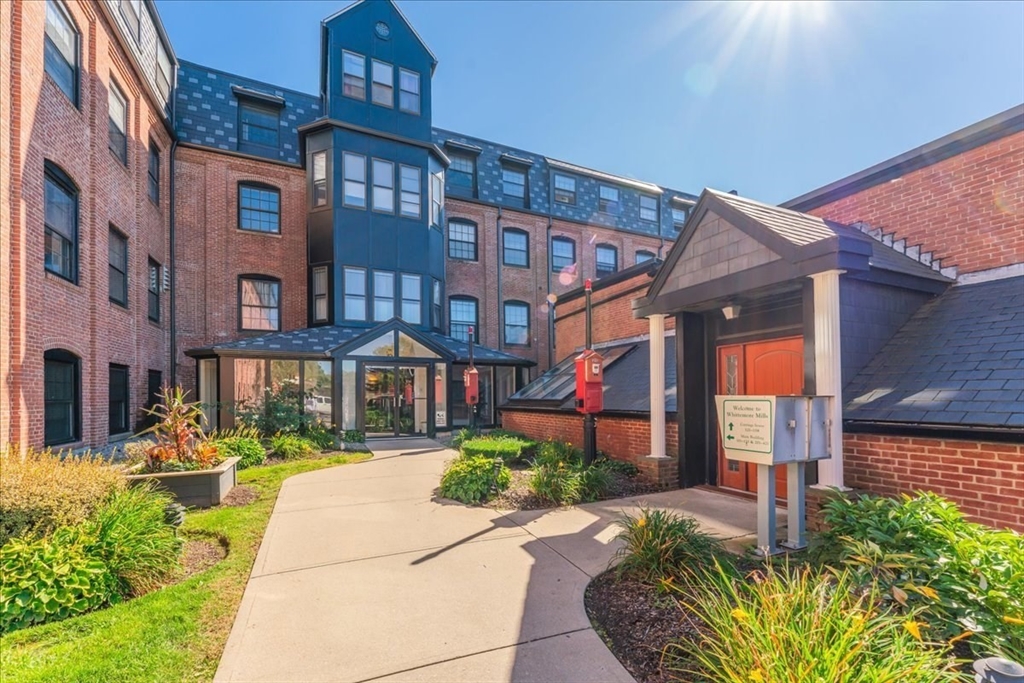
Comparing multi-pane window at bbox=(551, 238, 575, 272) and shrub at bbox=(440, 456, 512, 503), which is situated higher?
multi-pane window at bbox=(551, 238, 575, 272)

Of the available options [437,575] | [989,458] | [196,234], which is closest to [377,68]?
[196,234]

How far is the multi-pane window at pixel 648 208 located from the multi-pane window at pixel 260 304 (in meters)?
17.6

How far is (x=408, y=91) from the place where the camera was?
17.5m

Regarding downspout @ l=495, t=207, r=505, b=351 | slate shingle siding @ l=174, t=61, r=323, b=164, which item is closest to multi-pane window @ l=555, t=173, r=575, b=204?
downspout @ l=495, t=207, r=505, b=351

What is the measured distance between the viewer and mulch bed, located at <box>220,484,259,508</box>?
712cm

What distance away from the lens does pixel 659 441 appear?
7465 mm

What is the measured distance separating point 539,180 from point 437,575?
20583 millimetres

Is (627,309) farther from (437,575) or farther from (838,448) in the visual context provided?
(437,575)

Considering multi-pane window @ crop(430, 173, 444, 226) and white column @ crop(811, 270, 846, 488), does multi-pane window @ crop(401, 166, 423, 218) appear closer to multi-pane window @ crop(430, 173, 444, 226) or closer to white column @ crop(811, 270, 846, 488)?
multi-pane window @ crop(430, 173, 444, 226)

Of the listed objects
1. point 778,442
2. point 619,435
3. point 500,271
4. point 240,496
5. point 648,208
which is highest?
point 648,208

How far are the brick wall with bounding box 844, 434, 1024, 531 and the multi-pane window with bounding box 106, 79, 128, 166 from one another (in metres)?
15.8

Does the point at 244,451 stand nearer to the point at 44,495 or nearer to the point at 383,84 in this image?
the point at 44,495

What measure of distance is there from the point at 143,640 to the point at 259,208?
53.7ft

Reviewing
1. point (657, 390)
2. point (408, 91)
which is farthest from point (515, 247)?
point (657, 390)
